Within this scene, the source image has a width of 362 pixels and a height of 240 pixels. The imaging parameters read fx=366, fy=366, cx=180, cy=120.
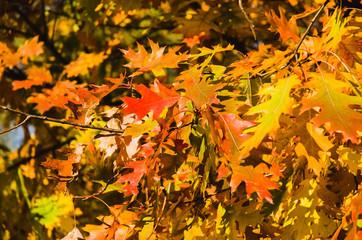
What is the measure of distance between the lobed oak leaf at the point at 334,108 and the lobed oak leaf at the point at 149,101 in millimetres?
367

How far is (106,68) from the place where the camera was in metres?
2.89

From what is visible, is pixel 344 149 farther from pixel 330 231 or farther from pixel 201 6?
pixel 201 6

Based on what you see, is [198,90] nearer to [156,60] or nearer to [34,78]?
[156,60]

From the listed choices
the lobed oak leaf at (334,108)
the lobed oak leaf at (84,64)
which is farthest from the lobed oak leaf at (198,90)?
the lobed oak leaf at (84,64)

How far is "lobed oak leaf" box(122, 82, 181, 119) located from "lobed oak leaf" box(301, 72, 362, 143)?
0.37 m

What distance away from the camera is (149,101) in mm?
1040

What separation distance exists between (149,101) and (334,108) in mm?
487

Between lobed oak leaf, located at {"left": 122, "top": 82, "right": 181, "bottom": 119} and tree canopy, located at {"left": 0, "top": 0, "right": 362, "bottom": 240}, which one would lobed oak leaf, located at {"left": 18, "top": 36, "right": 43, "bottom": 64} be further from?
lobed oak leaf, located at {"left": 122, "top": 82, "right": 181, "bottom": 119}

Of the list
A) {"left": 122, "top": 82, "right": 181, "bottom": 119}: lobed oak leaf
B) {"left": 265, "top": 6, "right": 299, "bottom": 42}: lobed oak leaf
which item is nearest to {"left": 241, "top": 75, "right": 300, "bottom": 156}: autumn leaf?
{"left": 122, "top": 82, "right": 181, "bottom": 119}: lobed oak leaf

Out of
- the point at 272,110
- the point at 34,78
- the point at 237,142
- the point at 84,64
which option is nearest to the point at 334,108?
the point at 272,110

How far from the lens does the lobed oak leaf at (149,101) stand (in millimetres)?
1021

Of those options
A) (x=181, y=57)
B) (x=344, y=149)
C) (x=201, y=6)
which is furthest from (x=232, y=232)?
(x=201, y=6)

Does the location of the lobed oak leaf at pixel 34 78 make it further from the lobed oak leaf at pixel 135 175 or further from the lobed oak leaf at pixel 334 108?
the lobed oak leaf at pixel 334 108

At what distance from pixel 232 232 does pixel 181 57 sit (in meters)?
0.59
